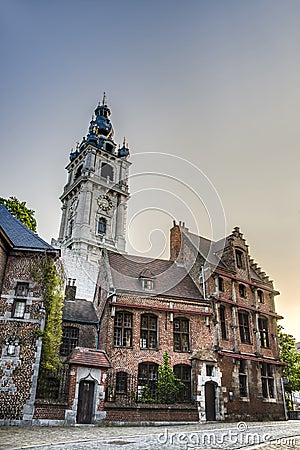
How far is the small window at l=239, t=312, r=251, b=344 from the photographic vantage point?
967 inches

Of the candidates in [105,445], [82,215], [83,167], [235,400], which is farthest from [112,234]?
[105,445]

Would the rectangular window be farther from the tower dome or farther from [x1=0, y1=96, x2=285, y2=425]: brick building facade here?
the tower dome

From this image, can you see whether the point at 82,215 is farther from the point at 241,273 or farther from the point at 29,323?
the point at 29,323

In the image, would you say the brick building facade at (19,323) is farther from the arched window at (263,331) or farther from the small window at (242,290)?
the arched window at (263,331)

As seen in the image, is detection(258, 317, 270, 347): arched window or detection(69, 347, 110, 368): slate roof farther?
detection(258, 317, 270, 347): arched window

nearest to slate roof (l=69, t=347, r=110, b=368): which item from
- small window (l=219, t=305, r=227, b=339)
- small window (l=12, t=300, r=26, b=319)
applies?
small window (l=12, t=300, r=26, b=319)

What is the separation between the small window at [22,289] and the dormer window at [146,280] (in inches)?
297

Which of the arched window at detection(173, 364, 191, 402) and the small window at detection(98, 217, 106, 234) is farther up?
the small window at detection(98, 217, 106, 234)

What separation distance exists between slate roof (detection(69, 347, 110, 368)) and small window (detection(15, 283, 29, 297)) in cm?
360

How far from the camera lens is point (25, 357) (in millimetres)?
16297

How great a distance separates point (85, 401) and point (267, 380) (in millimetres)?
13124

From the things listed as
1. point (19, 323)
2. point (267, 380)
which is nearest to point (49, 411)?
point (19, 323)

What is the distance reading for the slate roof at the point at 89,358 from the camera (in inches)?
683

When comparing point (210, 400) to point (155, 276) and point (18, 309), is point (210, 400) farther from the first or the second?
point (18, 309)
